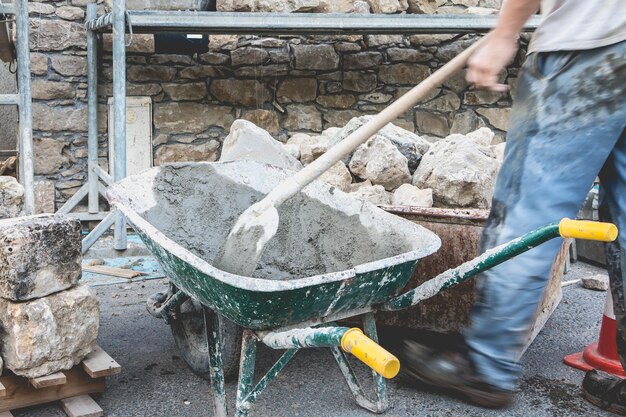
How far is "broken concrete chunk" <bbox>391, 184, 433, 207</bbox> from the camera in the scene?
12.6 feet

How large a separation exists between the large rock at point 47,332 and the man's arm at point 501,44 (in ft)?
5.52

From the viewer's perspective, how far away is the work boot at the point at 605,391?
2649 millimetres

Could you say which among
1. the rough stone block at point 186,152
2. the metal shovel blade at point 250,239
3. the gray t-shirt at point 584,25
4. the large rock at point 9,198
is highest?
the gray t-shirt at point 584,25

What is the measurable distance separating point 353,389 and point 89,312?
3.43 feet

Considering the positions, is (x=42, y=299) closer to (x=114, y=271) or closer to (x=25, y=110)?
(x=25, y=110)

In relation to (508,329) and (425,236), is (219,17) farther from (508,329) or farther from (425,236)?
(508,329)

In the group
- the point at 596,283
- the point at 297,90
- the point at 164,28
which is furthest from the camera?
the point at 297,90

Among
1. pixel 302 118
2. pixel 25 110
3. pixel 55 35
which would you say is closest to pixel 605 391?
pixel 25 110

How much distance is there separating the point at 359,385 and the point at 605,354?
1189 millimetres

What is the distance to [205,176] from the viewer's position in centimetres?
309

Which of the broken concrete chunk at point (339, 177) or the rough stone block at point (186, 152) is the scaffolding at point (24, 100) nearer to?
the rough stone block at point (186, 152)

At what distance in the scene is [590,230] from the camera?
1495 millimetres

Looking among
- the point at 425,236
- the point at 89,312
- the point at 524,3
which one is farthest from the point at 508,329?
the point at 89,312

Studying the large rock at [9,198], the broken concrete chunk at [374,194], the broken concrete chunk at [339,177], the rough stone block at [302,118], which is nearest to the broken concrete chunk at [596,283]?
the broken concrete chunk at [374,194]
